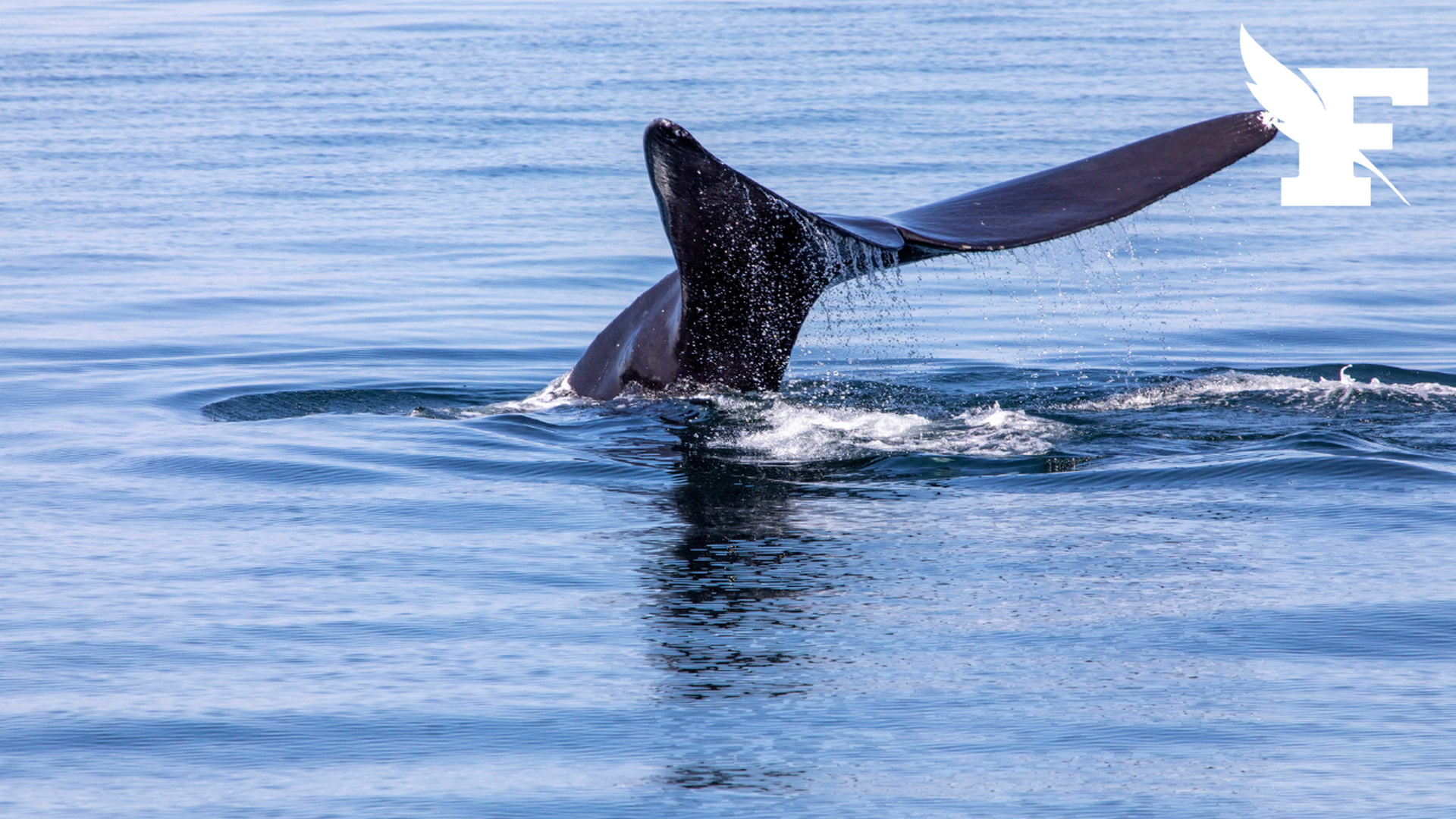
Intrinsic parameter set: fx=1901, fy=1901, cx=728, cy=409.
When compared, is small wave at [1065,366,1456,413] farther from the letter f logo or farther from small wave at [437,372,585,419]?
the letter f logo

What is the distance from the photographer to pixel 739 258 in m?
5.80

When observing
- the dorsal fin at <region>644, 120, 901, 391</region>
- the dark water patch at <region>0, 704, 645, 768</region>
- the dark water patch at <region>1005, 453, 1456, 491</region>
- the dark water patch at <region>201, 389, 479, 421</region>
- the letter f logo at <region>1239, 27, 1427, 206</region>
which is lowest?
the dark water patch at <region>0, 704, 645, 768</region>

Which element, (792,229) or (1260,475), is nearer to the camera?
(792,229)

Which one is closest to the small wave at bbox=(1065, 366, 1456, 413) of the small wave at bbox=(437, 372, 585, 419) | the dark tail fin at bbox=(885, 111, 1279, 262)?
the dark tail fin at bbox=(885, 111, 1279, 262)

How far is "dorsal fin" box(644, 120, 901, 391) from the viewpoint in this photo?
210 inches

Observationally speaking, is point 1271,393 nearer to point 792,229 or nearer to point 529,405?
point 792,229

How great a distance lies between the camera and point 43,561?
514 cm

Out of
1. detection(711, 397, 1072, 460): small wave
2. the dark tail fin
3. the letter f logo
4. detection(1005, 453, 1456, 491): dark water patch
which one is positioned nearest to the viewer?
the dark tail fin

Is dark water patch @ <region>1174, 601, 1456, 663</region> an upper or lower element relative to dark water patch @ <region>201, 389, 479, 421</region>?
lower

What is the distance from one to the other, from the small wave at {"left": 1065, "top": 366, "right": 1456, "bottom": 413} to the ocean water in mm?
36

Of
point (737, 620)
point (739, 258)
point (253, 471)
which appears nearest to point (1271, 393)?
point (739, 258)

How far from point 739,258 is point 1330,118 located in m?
16.1

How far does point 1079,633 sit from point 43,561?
278cm

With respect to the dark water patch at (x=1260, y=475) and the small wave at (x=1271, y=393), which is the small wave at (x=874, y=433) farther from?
the small wave at (x=1271, y=393)
